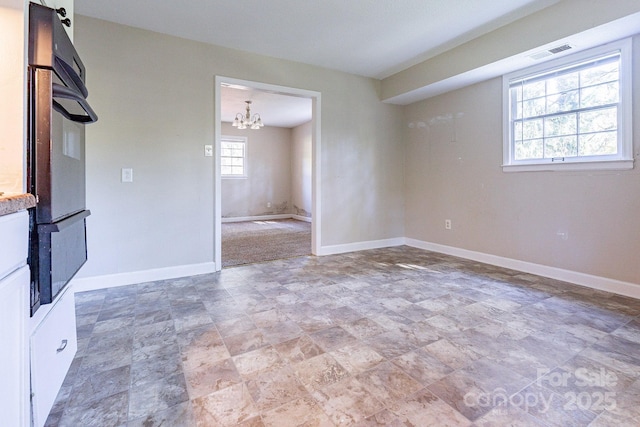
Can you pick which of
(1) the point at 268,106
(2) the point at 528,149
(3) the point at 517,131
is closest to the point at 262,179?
(1) the point at 268,106

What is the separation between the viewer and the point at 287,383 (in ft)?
4.89

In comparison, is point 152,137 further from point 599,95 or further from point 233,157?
point 233,157

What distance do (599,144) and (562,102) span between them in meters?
0.56

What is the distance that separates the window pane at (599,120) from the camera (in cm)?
276

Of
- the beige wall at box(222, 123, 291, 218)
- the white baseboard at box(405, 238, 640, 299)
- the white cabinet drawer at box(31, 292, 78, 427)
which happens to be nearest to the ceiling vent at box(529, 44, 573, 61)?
the white baseboard at box(405, 238, 640, 299)

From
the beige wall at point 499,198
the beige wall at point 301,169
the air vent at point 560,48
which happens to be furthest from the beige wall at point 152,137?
the beige wall at point 301,169

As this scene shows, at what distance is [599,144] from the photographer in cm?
287

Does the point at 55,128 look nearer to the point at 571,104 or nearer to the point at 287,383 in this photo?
the point at 287,383

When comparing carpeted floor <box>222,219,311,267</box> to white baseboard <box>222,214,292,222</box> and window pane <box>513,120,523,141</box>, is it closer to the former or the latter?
white baseboard <box>222,214,292,222</box>

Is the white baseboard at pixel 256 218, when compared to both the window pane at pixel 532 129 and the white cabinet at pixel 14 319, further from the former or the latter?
the white cabinet at pixel 14 319

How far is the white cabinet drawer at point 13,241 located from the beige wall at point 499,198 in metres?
3.98

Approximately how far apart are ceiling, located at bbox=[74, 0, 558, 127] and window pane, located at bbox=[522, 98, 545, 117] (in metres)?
0.90

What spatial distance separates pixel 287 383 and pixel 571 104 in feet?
11.8

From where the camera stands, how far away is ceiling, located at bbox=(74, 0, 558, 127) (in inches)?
104
